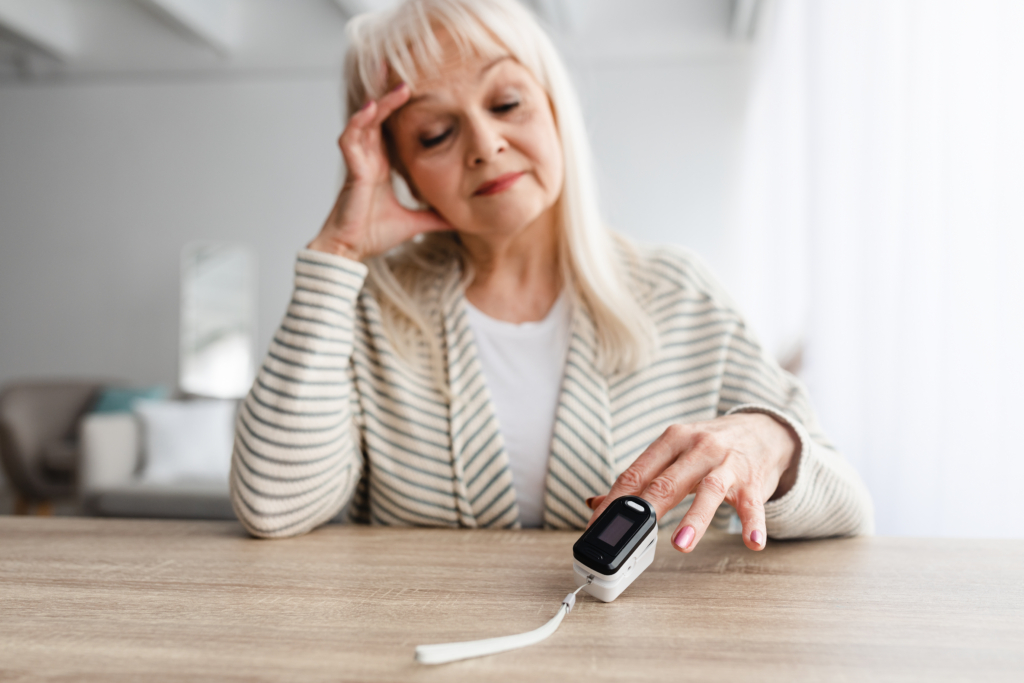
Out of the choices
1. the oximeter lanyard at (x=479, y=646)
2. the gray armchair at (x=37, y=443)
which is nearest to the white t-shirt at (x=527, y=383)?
the oximeter lanyard at (x=479, y=646)

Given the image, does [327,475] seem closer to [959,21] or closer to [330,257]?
[330,257]

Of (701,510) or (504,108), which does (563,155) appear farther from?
(701,510)

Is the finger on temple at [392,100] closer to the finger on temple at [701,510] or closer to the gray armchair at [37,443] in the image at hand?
the finger on temple at [701,510]

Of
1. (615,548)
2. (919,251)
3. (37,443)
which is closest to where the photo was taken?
(615,548)

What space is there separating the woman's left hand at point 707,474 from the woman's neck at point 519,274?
0.48 meters

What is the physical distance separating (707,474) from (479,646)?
0.28 metres

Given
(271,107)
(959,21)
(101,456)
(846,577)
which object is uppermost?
(271,107)

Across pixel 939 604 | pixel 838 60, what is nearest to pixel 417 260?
pixel 939 604

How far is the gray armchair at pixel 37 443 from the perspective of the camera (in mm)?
4418

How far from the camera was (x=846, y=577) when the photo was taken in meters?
0.68

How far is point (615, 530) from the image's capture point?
0.61m

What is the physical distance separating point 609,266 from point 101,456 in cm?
318

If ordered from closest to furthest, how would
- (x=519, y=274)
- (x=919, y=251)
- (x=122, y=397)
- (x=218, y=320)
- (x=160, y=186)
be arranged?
(x=519, y=274)
(x=919, y=251)
(x=122, y=397)
(x=218, y=320)
(x=160, y=186)

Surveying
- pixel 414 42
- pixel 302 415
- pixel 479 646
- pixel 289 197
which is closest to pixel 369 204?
pixel 414 42
